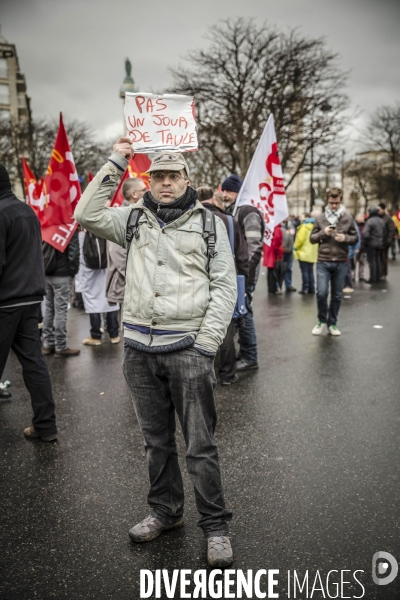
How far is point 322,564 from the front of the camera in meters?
2.73

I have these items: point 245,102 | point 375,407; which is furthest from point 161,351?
point 245,102

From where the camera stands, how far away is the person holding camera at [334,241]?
7.44m

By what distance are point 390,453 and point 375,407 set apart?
997 millimetres

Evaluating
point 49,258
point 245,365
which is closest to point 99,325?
point 49,258

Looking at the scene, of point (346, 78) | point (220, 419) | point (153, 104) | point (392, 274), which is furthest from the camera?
point (346, 78)

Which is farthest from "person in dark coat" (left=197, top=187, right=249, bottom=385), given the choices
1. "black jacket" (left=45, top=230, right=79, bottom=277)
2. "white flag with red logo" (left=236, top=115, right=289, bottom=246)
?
"black jacket" (left=45, top=230, right=79, bottom=277)

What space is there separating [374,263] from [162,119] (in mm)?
11588

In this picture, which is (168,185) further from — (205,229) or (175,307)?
(175,307)

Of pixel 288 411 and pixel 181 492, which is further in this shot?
pixel 288 411

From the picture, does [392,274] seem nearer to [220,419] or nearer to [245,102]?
[245,102]

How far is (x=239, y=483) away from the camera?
355cm

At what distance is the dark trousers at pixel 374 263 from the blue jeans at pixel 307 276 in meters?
2.47

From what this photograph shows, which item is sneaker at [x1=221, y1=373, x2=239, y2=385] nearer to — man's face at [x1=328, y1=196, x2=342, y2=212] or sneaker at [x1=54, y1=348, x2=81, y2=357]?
sneaker at [x1=54, y1=348, x2=81, y2=357]

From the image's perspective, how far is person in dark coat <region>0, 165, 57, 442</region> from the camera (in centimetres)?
400
